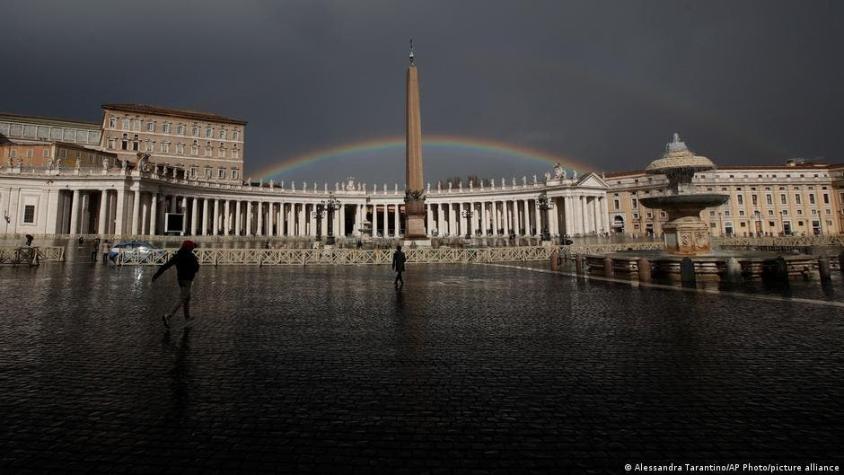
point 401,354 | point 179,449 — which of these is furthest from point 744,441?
point 179,449

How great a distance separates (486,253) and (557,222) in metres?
54.3

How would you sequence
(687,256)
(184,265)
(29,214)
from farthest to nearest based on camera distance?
(29,214)
(687,256)
(184,265)

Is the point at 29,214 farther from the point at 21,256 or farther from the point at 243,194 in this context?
the point at 21,256

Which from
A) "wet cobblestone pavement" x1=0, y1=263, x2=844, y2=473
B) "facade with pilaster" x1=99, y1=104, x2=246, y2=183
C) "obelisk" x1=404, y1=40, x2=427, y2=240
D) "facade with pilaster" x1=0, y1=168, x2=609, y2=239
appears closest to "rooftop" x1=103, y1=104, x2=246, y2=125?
"facade with pilaster" x1=99, y1=104, x2=246, y2=183

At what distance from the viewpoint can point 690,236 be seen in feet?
66.7

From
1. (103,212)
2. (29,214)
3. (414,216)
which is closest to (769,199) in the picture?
(414,216)

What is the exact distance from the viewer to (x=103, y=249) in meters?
31.2

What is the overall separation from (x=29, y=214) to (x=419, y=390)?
64643mm

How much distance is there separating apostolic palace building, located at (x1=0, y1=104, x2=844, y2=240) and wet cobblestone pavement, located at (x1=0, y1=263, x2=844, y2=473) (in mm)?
51168

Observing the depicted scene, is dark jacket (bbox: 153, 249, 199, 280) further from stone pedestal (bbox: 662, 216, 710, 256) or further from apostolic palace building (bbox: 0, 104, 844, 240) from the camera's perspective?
apostolic palace building (bbox: 0, 104, 844, 240)

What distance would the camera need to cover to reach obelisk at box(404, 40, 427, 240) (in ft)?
107

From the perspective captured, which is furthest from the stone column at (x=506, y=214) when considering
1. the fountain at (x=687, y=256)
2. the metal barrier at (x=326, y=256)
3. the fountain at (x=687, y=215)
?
the fountain at (x=687, y=215)

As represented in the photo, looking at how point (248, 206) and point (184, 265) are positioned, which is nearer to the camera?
point (184, 265)

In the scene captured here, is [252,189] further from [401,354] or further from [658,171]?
[401,354]
